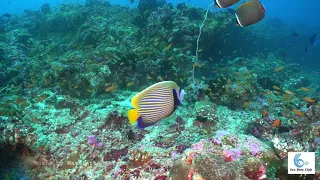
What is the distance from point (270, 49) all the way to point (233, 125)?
17.4 meters

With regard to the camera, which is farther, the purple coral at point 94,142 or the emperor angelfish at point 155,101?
the purple coral at point 94,142

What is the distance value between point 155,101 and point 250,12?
6.93 ft

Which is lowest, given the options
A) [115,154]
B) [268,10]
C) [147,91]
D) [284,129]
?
[268,10]

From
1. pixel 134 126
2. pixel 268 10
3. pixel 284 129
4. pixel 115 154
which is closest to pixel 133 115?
pixel 115 154

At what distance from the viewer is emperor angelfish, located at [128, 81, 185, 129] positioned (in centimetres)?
245

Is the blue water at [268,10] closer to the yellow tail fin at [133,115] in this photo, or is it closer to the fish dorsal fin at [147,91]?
the fish dorsal fin at [147,91]

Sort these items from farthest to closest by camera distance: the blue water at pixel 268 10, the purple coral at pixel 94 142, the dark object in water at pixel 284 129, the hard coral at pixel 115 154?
→ the blue water at pixel 268 10, the dark object in water at pixel 284 129, the purple coral at pixel 94 142, the hard coral at pixel 115 154

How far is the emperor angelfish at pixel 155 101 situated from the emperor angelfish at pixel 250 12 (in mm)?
1763

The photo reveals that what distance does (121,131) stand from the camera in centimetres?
511

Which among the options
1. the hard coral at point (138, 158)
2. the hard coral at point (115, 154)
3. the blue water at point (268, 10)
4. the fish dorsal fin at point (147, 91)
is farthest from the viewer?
the blue water at point (268, 10)

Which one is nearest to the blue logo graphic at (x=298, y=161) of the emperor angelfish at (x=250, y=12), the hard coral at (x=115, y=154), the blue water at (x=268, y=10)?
the emperor angelfish at (x=250, y=12)

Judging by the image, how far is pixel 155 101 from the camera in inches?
97.9

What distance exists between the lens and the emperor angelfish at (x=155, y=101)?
2.45 meters

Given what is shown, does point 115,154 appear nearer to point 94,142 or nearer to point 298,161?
point 94,142
